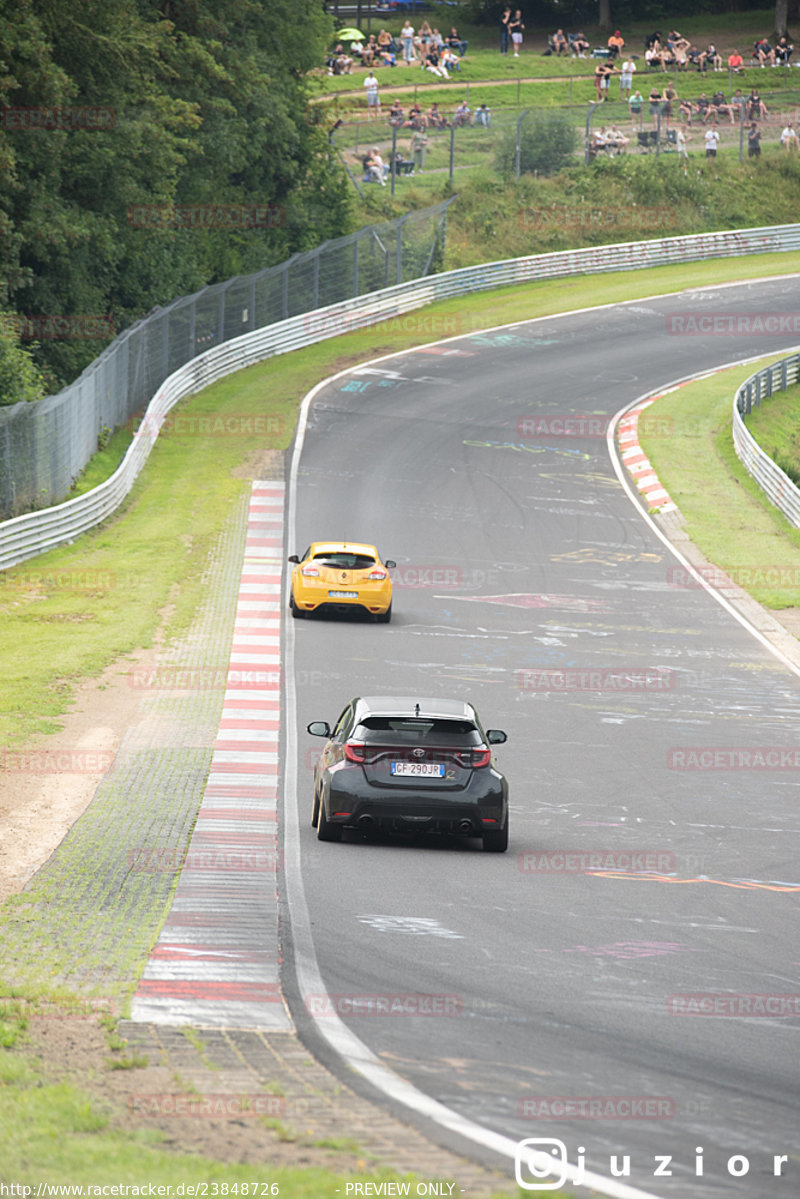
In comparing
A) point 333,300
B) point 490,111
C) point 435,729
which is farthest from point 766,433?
point 435,729

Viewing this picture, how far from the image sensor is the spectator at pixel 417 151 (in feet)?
216

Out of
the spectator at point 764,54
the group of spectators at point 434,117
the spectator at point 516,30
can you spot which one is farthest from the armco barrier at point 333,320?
the spectator at point 516,30

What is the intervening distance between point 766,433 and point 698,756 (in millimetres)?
32227

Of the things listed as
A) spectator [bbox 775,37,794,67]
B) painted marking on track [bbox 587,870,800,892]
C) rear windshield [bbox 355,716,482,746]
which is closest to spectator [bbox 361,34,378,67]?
spectator [bbox 775,37,794,67]

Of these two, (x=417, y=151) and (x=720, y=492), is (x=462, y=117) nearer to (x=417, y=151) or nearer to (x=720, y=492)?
(x=417, y=151)

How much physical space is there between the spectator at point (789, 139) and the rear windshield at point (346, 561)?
190 ft

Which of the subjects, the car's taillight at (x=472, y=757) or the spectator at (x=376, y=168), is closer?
the car's taillight at (x=472, y=757)

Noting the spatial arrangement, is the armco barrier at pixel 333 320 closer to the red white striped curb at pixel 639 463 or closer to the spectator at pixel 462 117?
the spectator at pixel 462 117

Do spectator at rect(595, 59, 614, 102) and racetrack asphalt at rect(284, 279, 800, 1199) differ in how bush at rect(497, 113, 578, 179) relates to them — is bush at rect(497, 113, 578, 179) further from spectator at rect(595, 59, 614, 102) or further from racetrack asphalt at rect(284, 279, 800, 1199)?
racetrack asphalt at rect(284, 279, 800, 1199)

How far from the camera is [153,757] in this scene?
53.0ft

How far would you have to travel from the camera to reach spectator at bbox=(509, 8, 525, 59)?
90.6 m

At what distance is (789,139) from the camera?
7444cm

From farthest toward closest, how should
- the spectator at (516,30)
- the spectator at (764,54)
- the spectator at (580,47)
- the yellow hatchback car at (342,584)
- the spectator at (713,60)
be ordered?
the spectator at (516,30)
the spectator at (580,47)
the spectator at (764,54)
the spectator at (713,60)
the yellow hatchback car at (342,584)

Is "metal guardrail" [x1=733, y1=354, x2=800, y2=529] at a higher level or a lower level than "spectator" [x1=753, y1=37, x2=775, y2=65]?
lower
